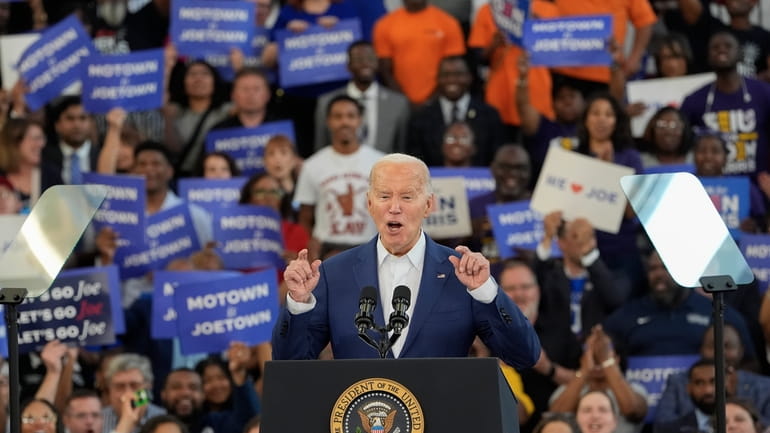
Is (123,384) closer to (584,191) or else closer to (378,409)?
(584,191)

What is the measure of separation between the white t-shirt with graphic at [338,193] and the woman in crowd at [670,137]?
170 cm

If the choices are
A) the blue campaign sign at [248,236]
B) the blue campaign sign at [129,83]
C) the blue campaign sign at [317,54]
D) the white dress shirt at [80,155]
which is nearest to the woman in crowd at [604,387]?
the blue campaign sign at [248,236]

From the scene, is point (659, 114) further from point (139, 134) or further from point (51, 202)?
point (51, 202)

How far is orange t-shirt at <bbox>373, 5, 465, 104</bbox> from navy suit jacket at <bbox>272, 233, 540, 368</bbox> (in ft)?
18.8

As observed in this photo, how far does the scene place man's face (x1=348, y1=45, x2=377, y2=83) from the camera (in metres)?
10.1

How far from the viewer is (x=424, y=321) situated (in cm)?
461

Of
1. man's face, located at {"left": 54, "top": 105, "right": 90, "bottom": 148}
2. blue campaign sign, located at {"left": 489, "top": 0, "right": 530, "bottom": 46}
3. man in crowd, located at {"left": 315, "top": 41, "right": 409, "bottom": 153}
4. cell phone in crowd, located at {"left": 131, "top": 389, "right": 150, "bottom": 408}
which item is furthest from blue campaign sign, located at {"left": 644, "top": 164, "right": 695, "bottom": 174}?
man's face, located at {"left": 54, "top": 105, "right": 90, "bottom": 148}

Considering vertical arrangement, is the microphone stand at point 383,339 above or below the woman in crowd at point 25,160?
below

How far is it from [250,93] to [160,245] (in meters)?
1.46

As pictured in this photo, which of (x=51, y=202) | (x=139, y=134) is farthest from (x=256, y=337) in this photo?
(x=51, y=202)

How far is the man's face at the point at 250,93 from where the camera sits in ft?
33.4

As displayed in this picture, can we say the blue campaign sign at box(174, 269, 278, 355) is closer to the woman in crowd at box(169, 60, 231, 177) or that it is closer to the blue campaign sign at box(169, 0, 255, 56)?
the woman in crowd at box(169, 60, 231, 177)

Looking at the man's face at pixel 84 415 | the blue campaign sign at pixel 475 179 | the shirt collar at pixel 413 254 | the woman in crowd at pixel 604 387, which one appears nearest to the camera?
the shirt collar at pixel 413 254

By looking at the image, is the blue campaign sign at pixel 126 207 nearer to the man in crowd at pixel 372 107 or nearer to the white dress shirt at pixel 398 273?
the man in crowd at pixel 372 107
